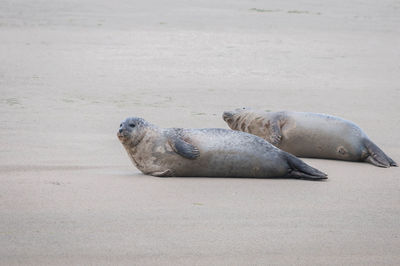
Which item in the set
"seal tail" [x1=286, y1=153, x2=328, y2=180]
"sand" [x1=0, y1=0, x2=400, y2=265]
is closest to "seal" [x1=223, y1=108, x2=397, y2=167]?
"sand" [x1=0, y1=0, x2=400, y2=265]

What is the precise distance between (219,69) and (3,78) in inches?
110

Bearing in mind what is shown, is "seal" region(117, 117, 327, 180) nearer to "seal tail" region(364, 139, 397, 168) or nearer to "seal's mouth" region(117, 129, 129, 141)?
"seal's mouth" region(117, 129, 129, 141)

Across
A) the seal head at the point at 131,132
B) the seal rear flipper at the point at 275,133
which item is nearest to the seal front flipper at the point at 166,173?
the seal head at the point at 131,132

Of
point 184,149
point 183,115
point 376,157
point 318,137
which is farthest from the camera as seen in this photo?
point 183,115

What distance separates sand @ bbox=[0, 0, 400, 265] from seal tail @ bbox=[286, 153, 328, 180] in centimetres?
9

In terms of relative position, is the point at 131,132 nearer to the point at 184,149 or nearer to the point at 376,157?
the point at 184,149

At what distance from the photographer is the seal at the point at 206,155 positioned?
5035mm

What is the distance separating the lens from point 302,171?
510cm

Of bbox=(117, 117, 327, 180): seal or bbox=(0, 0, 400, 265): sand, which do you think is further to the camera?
bbox=(117, 117, 327, 180): seal

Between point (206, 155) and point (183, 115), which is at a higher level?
point (206, 155)

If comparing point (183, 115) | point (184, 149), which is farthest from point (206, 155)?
point (183, 115)

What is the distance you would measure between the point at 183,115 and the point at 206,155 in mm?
2850

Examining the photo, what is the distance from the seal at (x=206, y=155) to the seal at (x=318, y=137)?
93cm

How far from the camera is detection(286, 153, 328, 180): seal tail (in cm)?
505
